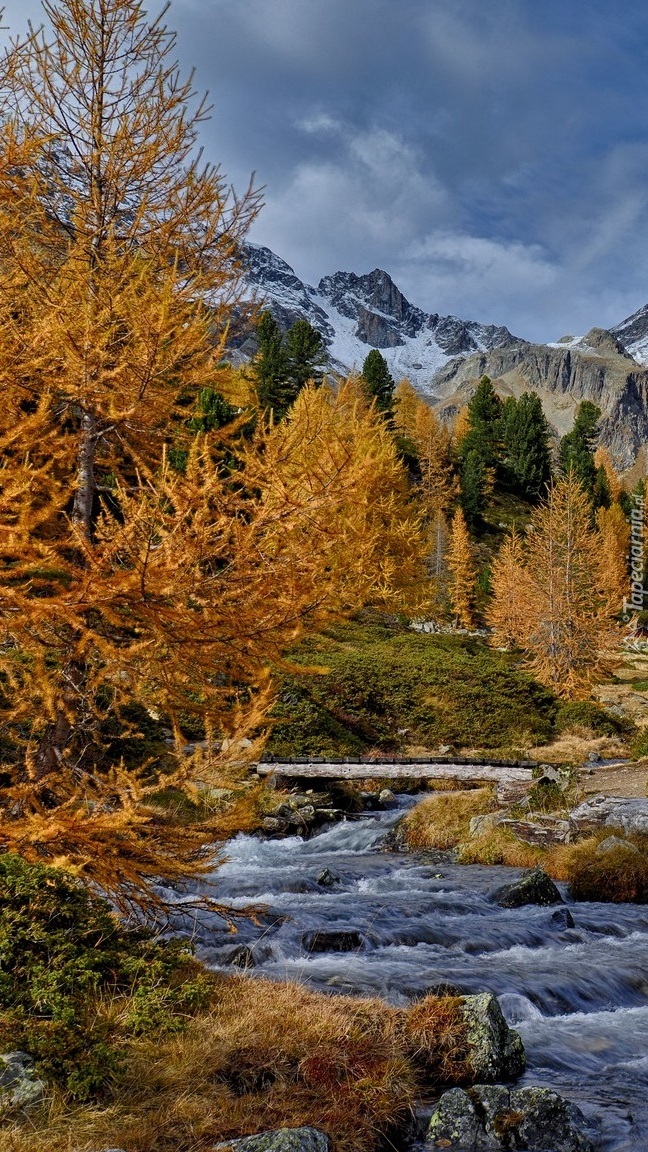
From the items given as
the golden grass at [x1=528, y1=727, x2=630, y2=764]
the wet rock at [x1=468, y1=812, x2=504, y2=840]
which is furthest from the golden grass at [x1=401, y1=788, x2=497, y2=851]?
the golden grass at [x1=528, y1=727, x2=630, y2=764]

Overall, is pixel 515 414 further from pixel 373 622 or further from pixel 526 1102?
pixel 526 1102

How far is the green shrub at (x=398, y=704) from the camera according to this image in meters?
21.1

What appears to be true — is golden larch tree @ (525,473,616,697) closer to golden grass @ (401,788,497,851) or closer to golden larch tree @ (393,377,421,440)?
golden grass @ (401,788,497,851)

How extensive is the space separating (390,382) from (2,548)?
65.5 meters

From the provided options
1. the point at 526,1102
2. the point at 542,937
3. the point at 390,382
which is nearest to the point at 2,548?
the point at 526,1102

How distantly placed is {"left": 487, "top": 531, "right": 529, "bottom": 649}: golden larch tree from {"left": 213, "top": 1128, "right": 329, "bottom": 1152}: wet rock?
82.5 ft

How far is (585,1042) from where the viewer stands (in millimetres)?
6445

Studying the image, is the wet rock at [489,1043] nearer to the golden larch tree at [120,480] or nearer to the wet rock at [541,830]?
the golden larch tree at [120,480]

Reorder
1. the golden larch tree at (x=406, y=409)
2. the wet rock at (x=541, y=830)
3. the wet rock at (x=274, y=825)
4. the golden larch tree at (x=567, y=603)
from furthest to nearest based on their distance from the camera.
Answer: the golden larch tree at (x=406, y=409), the golden larch tree at (x=567, y=603), the wet rock at (x=274, y=825), the wet rock at (x=541, y=830)

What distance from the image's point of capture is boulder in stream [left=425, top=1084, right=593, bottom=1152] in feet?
14.8

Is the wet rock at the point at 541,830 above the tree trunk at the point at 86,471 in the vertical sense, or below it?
below

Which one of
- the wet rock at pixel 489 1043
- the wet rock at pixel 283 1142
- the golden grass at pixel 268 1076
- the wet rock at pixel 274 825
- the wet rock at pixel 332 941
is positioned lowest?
the wet rock at pixel 274 825

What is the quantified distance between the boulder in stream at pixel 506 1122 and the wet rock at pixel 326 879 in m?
6.56

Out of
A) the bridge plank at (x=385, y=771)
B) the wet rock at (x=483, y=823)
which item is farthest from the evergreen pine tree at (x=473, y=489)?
the wet rock at (x=483, y=823)
